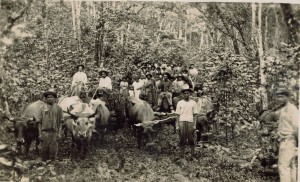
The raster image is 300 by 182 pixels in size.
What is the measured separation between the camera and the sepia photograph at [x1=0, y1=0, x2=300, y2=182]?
7605 mm

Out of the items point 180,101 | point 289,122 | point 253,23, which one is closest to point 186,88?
point 180,101

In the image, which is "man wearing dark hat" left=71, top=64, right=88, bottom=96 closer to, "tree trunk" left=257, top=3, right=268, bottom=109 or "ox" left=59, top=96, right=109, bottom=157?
"ox" left=59, top=96, right=109, bottom=157

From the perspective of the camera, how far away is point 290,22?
306 inches

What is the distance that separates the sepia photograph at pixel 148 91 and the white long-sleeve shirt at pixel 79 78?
0.06 ft

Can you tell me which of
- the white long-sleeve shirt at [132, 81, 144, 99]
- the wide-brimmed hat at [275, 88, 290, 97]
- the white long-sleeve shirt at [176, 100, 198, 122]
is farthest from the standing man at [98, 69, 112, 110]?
the wide-brimmed hat at [275, 88, 290, 97]

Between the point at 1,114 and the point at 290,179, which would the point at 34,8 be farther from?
the point at 290,179

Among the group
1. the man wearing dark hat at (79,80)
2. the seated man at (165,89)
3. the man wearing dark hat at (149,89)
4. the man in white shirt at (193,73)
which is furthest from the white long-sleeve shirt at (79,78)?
the man in white shirt at (193,73)

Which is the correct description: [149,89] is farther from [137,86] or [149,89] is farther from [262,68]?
[262,68]

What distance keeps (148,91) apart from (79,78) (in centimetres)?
119

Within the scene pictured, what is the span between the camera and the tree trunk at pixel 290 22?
7.75 m

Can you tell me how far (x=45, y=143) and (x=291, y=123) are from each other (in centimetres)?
393

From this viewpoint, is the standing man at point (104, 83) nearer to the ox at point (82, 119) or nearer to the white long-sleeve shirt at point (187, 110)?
the ox at point (82, 119)

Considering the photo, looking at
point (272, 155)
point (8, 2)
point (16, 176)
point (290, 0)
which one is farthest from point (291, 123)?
point (8, 2)

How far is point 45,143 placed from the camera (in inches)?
298
